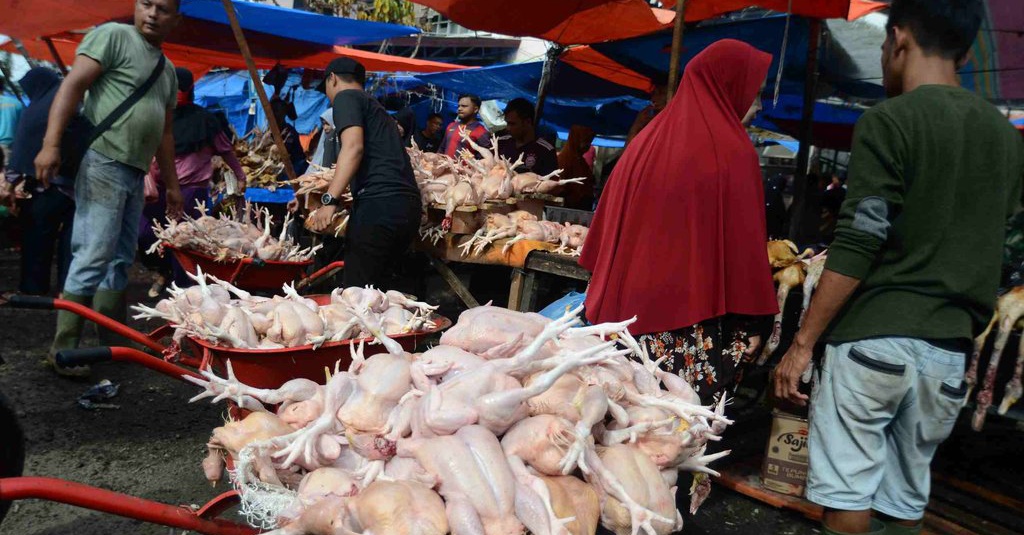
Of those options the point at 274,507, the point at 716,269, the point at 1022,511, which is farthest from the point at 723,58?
the point at 1022,511

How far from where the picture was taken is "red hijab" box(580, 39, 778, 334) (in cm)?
275

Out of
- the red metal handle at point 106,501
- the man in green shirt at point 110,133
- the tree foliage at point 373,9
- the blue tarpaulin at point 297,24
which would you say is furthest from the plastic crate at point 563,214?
the tree foliage at point 373,9

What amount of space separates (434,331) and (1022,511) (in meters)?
3.57

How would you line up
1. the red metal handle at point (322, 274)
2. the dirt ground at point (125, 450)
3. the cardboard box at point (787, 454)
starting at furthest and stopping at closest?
1. the red metal handle at point (322, 274)
2. the cardboard box at point (787, 454)
3. the dirt ground at point (125, 450)

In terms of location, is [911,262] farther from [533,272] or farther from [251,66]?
[251,66]

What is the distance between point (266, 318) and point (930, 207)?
2.54m

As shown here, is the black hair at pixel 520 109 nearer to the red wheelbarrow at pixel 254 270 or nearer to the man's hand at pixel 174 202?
the red wheelbarrow at pixel 254 270

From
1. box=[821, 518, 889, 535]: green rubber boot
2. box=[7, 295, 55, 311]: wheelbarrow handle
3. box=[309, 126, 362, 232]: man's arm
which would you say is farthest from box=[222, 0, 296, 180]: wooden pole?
box=[821, 518, 889, 535]: green rubber boot

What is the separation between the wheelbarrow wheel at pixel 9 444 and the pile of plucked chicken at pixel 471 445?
0.59 m

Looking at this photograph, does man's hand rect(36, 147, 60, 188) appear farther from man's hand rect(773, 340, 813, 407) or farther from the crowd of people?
man's hand rect(773, 340, 813, 407)

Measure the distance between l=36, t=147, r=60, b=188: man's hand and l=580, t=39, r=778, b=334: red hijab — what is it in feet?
10.5

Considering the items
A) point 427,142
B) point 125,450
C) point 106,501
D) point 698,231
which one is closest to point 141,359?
point 106,501

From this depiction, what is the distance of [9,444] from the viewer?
1908 mm

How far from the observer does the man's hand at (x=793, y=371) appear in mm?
2416
